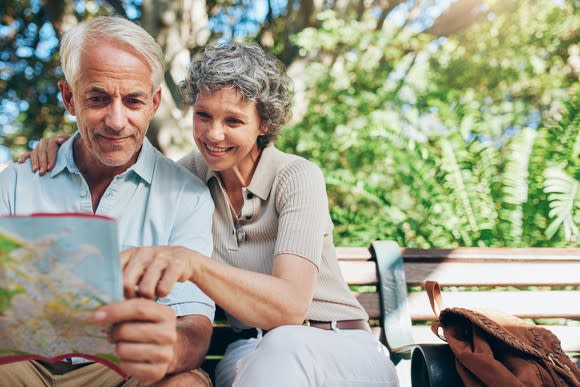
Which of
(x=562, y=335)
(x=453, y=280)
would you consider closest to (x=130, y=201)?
(x=453, y=280)

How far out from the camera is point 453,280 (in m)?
3.01

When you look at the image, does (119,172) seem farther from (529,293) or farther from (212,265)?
(529,293)

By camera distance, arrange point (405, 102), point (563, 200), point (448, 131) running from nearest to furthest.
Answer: point (563, 200) → point (448, 131) → point (405, 102)

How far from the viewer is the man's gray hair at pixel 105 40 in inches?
84.1

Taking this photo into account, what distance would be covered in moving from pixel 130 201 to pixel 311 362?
894mm

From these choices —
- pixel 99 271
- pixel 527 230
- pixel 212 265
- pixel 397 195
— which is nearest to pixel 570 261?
pixel 527 230

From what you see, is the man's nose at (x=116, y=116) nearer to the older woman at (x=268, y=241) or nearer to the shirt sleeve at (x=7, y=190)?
the older woman at (x=268, y=241)

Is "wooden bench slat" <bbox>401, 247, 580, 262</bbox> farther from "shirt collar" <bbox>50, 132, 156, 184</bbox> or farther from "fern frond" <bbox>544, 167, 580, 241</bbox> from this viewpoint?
"shirt collar" <bbox>50, 132, 156, 184</bbox>

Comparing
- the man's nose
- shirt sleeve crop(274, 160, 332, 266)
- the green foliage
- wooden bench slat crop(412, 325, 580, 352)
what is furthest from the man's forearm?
the green foliage

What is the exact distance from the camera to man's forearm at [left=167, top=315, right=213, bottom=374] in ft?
5.70

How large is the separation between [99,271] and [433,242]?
3.78 meters

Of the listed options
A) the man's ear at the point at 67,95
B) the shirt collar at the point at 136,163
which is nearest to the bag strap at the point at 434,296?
the shirt collar at the point at 136,163

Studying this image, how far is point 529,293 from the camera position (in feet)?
10.1

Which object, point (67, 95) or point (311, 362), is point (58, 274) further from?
point (67, 95)
